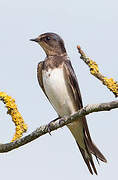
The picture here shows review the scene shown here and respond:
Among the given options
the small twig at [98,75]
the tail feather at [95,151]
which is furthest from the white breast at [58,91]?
the small twig at [98,75]

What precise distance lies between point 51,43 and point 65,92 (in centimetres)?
113

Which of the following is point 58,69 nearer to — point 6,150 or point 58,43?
point 58,43

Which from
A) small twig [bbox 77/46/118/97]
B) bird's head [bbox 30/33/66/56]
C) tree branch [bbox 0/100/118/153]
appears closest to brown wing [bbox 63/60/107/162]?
bird's head [bbox 30/33/66/56]

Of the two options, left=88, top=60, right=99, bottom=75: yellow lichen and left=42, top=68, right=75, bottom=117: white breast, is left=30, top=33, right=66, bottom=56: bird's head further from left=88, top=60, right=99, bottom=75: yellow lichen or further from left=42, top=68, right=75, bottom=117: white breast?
left=88, top=60, right=99, bottom=75: yellow lichen

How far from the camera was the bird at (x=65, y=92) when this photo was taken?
749cm

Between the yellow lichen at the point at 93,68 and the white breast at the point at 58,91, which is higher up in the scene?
the white breast at the point at 58,91

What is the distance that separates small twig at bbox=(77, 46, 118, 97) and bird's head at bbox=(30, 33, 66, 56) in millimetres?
3589

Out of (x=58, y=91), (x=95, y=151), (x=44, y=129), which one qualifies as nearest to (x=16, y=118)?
(x=44, y=129)

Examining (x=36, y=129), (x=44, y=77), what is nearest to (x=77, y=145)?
(x=44, y=77)

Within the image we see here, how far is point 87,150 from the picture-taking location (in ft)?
24.9

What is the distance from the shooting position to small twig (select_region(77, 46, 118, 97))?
4.32 m

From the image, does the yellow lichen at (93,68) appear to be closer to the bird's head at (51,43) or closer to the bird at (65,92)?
the bird at (65,92)

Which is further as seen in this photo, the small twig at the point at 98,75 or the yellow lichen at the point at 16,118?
the yellow lichen at the point at 16,118

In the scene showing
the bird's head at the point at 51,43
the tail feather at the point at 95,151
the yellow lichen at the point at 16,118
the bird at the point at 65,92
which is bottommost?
the tail feather at the point at 95,151
